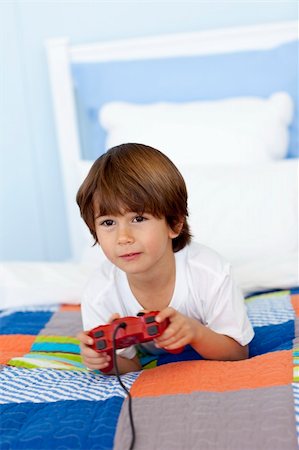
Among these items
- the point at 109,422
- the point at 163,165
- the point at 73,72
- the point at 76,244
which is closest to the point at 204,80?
the point at 73,72

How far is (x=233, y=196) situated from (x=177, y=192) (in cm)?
63

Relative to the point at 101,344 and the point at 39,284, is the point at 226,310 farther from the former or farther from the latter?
the point at 39,284

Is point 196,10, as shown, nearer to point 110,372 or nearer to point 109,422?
point 110,372

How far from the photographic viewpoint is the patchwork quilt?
2.86 feet

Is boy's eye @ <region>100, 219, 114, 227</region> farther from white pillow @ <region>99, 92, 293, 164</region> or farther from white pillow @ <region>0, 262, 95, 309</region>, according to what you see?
white pillow @ <region>99, 92, 293, 164</region>

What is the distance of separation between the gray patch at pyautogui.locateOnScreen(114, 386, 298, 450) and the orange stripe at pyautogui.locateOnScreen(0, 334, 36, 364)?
0.43 metres

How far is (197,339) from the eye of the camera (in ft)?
3.68

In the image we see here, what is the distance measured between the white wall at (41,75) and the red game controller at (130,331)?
1516 millimetres

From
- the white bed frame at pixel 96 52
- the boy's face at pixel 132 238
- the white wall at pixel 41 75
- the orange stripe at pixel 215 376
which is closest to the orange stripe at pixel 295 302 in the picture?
the orange stripe at pixel 215 376

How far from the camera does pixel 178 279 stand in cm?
127

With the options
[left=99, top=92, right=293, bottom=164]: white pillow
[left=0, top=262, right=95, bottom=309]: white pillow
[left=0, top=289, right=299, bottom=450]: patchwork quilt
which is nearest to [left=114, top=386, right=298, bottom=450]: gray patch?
[left=0, top=289, right=299, bottom=450]: patchwork quilt

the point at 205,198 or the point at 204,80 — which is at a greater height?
the point at 204,80

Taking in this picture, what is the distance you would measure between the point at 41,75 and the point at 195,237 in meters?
1.11

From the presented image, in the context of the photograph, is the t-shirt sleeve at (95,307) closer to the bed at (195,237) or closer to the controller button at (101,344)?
the bed at (195,237)
